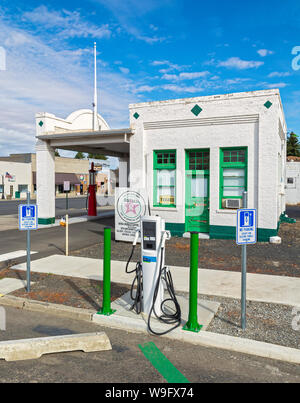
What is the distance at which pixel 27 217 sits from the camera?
6.91m

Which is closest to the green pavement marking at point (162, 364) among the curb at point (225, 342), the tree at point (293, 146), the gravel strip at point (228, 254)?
the curb at point (225, 342)

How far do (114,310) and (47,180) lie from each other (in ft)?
38.8

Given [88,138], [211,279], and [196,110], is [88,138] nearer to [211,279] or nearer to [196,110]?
[196,110]

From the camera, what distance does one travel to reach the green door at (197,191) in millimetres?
13445

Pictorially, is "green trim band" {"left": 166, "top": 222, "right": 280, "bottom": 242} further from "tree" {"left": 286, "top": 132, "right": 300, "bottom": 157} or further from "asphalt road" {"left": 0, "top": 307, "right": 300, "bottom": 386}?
"tree" {"left": 286, "top": 132, "right": 300, "bottom": 157}

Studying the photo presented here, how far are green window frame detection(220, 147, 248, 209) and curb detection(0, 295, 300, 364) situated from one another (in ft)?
26.7

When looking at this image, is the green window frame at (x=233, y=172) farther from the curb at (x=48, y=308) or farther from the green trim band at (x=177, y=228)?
the curb at (x=48, y=308)

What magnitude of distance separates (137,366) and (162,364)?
302mm

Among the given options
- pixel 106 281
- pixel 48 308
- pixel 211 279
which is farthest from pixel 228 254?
pixel 48 308

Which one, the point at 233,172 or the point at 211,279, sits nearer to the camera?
the point at 211,279

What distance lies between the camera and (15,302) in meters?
6.52

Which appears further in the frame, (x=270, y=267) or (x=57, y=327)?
(x=270, y=267)
